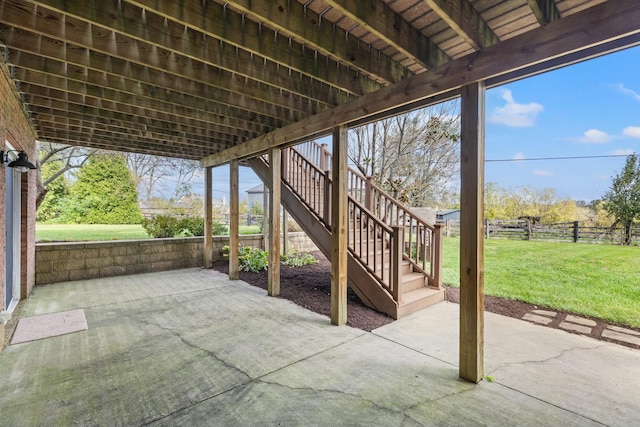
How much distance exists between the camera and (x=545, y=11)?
73.0 inches

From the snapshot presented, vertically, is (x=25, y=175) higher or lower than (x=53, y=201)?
higher

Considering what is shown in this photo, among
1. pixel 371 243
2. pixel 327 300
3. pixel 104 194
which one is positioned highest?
pixel 104 194

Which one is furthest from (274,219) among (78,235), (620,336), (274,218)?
(78,235)

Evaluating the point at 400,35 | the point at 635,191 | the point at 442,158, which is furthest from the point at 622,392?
the point at 635,191

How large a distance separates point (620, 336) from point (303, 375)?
341 cm

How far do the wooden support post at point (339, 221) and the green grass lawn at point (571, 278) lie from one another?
2.82 metres

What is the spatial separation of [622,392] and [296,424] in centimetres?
238

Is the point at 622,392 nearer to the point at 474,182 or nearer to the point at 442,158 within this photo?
the point at 474,182

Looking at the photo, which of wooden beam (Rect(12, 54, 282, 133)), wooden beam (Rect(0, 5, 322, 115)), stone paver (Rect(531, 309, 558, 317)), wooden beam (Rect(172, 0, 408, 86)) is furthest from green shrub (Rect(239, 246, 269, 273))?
stone paver (Rect(531, 309, 558, 317))

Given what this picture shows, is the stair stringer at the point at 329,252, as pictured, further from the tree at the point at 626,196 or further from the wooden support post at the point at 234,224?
the tree at the point at 626,196

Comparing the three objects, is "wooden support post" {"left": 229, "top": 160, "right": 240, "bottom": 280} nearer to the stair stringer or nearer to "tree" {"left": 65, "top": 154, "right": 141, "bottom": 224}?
the stair stringer

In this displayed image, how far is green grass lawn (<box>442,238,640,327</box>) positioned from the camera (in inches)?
153

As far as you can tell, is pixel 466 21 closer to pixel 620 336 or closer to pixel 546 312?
pixel 620 336

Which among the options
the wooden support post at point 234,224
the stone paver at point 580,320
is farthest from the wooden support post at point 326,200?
the stone paver at point 580,320
